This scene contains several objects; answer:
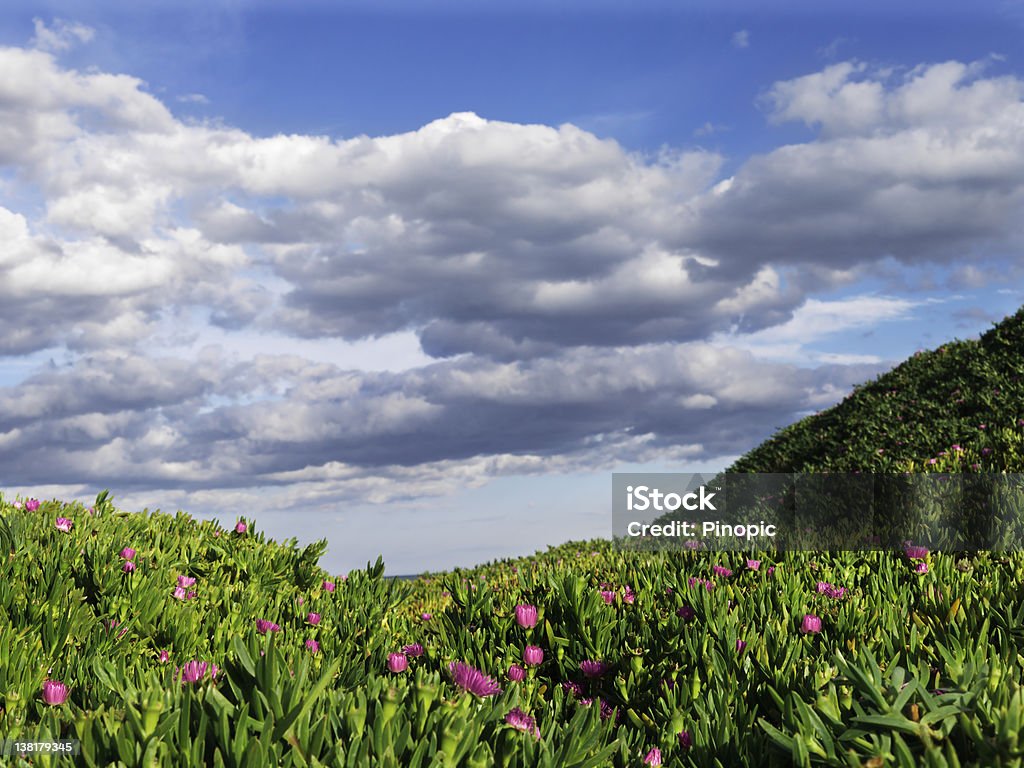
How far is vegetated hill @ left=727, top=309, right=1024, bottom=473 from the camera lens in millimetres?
11305

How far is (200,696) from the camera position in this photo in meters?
2.90

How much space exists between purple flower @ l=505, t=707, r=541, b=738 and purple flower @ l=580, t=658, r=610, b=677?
4.34 ft

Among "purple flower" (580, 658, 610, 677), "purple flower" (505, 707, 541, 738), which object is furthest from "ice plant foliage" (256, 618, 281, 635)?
"purple flower" (505, 707, 541, 738)

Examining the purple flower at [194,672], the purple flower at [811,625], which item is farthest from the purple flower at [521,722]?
the purple flower at [811,625]

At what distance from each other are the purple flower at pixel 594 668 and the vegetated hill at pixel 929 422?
7.58m

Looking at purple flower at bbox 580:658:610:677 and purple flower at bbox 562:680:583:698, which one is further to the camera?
purple flower at bbox 580:658:610:677

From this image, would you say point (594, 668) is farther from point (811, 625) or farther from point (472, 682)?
point (472, 682)

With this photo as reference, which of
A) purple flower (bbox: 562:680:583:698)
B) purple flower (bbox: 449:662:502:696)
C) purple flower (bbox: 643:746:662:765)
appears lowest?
purple flower (bbox: 562:680:583:698)

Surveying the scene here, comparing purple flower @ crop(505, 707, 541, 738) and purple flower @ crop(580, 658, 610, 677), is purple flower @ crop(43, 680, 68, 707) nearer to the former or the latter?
purple flower @ crop(505, 707, 541, 738)

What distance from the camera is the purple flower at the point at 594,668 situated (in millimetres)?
4559

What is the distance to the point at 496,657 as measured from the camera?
4.88m

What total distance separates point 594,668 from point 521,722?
61.4 inches

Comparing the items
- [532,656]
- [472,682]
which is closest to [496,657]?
[532,656]

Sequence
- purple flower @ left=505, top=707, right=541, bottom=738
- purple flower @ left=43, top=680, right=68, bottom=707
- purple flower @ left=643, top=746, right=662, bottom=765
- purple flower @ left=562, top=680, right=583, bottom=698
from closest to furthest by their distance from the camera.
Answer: purple flower @ left=505, top=707, right=541, bottom=738
purple flower @ left=643, top=746, right=662, bottom=765
purple flower @ left=43, top=680, right=68, bottom=707
purple flower @ left=562, top=680, right=583, bottom=698
